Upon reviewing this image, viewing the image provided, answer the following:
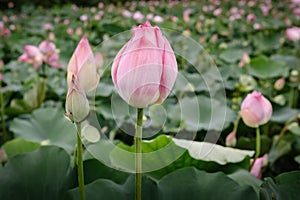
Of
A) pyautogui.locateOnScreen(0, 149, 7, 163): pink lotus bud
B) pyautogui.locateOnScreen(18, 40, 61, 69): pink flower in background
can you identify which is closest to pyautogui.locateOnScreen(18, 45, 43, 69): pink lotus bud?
pyautogui.locateOnScreen(18, 40, 61, 69): pink flower in background

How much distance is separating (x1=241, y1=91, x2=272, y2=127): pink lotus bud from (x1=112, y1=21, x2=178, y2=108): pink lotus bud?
0.32 meters

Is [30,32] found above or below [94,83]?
below

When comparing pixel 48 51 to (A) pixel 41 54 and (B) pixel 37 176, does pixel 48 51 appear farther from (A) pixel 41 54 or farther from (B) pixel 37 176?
(B) pixel 37 176

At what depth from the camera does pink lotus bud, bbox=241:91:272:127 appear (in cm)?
70

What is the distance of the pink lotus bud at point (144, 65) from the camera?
16.0 inches

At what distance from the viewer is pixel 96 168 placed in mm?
629

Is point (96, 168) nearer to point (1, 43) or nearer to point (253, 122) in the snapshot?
point (253, 122)

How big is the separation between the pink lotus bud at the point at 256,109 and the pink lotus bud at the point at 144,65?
1.06 feet

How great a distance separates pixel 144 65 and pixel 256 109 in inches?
13.8

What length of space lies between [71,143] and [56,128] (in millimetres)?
131

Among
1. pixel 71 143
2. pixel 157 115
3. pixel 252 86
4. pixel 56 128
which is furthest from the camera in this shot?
pixel 252 86

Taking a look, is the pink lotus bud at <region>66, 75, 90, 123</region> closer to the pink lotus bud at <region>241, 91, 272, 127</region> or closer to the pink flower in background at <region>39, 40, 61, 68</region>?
the pink lotus bud at <region>241, 91, 272, 127</region>

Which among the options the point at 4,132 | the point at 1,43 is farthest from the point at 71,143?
the point at 1,43

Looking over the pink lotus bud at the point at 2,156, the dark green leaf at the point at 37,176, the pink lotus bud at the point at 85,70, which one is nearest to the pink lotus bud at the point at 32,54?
the pink lotus bud at the point at 2,156
